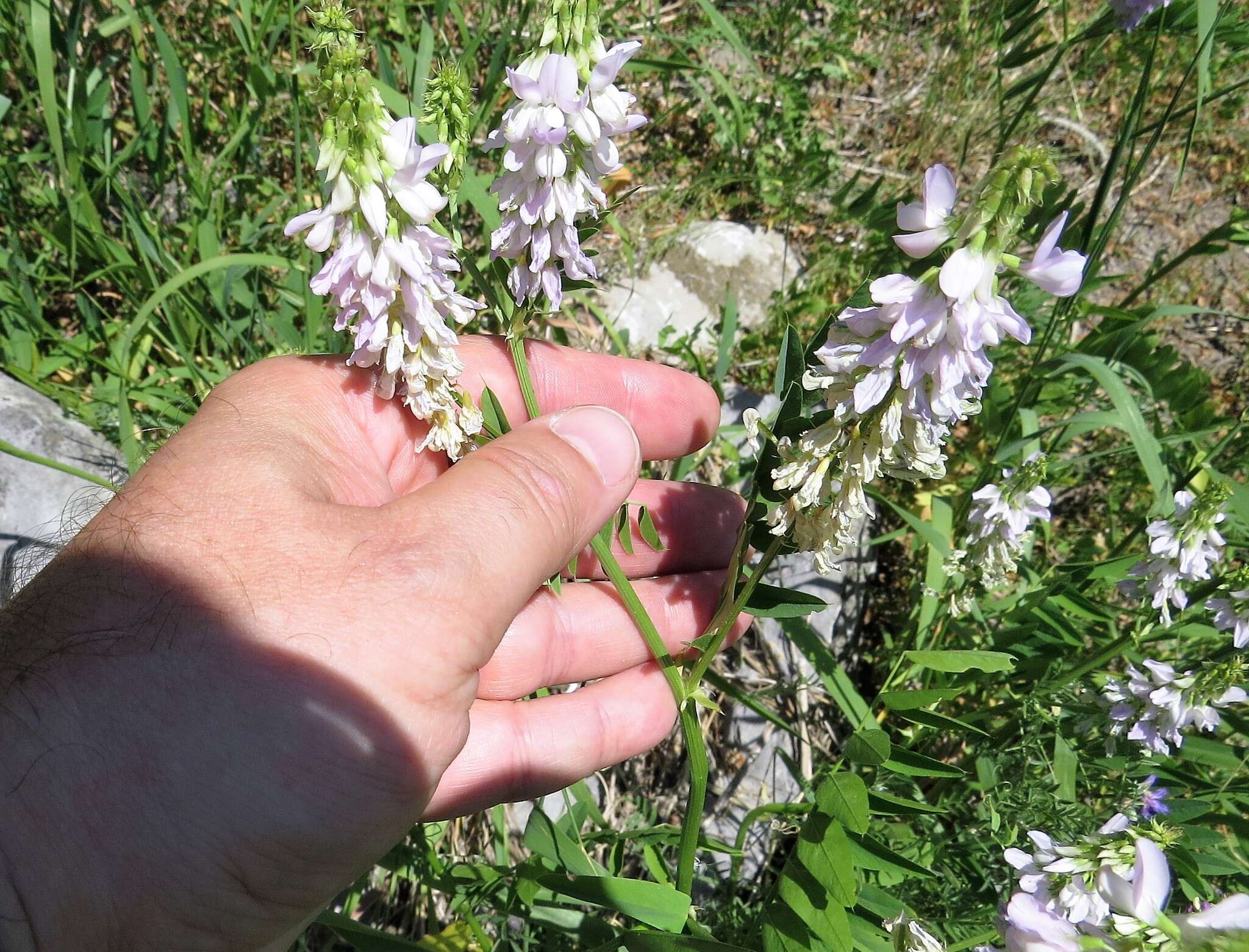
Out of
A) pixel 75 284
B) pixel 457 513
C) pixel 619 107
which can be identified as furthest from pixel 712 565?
pixel 75 284

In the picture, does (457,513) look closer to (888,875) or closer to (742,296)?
(888,875)

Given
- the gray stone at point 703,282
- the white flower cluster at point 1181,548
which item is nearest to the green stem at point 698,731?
the white flower cluster at point 1181,548

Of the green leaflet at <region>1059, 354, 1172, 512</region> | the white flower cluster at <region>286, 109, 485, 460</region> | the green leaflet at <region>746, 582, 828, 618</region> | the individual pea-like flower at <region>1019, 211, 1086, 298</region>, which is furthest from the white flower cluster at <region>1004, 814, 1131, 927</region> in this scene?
the white flower cluster at <region>286, 109, 485, 460</region>

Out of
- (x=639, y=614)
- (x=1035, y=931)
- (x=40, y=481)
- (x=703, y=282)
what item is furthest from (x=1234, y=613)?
(x=40, y=481)

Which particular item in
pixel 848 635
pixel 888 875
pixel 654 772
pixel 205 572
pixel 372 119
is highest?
pixel 372 119

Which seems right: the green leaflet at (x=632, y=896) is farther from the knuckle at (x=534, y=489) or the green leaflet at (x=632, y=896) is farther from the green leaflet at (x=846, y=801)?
the knuckle at (x=534, y=489)

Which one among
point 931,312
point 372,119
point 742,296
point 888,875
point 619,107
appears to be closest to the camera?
point 931,312
